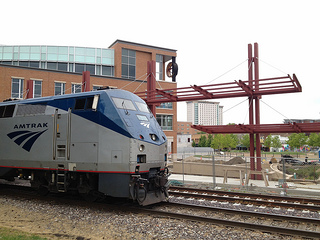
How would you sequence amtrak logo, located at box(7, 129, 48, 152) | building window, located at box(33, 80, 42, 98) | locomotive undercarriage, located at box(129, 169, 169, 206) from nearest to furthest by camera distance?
locomotive undercarriage, located at box(129, 169, 169, 206), amtrak logo, located at box(7, 129, 48, 152), building window, located at box(33, 80, 42, 98)

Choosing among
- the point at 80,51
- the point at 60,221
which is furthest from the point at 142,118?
the point at 80,51

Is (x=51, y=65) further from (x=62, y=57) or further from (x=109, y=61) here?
(x=109, y=61)

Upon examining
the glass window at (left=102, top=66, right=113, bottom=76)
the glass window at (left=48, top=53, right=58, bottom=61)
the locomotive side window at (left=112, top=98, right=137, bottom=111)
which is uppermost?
the glass window at (left=48, top=53, right=58, bottom=61)

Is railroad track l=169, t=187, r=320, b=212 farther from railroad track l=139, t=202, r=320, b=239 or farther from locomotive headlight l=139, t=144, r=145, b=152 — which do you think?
locomotive headlight l=139, t=144, r=145, b=152

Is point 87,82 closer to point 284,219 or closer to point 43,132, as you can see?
point 43,132

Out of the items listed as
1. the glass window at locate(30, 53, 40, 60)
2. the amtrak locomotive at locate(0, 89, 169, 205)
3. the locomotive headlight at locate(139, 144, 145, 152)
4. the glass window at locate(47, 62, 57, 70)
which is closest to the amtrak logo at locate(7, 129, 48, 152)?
the amtrak locomotive at locate(0, 89, 169, 205)

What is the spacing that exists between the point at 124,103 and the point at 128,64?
37979 mm

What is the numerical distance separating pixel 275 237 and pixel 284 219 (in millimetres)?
1591

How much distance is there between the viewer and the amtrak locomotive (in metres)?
8.84

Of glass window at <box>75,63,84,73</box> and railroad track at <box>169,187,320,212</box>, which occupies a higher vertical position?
glass window at <box>75,63,84,73</box>

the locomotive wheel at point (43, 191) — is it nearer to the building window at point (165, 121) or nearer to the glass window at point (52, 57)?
the building window at point (165, 121)

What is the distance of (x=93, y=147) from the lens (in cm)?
926

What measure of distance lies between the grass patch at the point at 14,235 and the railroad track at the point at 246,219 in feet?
11.5

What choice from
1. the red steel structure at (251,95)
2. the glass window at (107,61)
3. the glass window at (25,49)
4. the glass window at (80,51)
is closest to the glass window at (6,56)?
the glass window at (25,49)
